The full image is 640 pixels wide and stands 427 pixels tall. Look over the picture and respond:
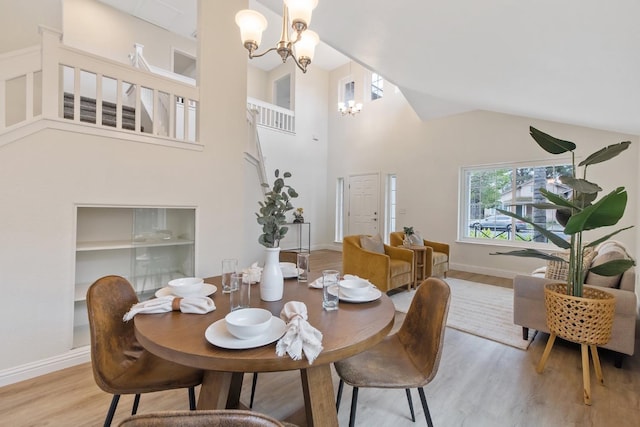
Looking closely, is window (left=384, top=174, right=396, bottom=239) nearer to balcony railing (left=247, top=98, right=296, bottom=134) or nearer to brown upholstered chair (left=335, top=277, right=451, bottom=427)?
balcony railing (left=247, top=98, right=296, bottom=134)

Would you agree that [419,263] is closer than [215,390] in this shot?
No

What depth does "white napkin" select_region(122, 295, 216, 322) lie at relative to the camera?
4.00 feet

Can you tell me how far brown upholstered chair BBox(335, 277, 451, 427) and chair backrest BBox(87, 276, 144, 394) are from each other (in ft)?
3.25

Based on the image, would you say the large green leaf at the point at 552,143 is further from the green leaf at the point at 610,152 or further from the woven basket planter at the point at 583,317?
the woven basket planter at the point at 583,317

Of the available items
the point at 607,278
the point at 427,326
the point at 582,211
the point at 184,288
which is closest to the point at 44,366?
the point at 184,288

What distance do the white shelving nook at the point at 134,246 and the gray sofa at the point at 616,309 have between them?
3063mm

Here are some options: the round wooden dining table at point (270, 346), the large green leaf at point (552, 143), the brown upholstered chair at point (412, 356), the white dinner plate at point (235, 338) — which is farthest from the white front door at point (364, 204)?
the white dinner plate at point (235, 338)

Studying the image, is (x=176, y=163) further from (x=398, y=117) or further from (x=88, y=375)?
(x=398, y=117)

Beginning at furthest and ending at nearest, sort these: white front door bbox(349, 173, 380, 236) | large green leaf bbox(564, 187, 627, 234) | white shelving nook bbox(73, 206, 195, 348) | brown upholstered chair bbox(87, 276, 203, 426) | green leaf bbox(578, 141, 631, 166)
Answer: white front door bbox(349, 173, 380, 236)
white shelving nook bbox(73, 206, 195, 348)
green leaf bbox(578, 141, 631, 166)
large green leaf bbox(564, 187, 627, 234)
brown upholstered chair bbox(87, 276, 203, 426)

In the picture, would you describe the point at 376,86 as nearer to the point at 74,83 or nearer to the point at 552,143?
the point at 552,143

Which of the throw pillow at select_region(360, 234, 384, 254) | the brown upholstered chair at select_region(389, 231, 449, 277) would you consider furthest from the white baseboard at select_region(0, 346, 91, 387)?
the brown upholstered chair at select_region(389, 231, 449, 277)

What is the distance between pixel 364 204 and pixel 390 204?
2.19 feet

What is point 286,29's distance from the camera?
2.16 metres

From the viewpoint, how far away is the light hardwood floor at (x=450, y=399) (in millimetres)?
1627
